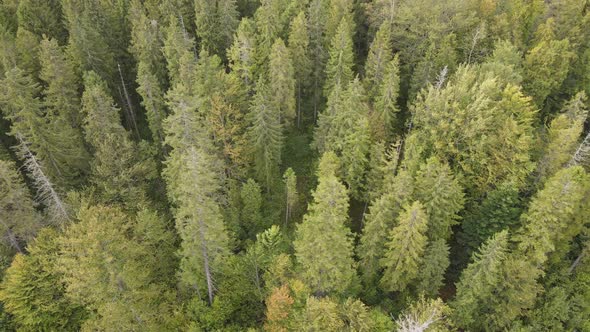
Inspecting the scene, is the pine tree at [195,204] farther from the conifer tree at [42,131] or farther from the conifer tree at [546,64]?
the conifer tree at [546,64]

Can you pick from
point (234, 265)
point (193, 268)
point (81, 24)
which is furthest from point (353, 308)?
point (81, 24)

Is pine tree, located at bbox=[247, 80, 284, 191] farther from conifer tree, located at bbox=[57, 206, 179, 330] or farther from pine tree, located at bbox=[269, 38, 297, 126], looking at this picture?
conifer tree, located at bbox=[57, 206, 179, 330]

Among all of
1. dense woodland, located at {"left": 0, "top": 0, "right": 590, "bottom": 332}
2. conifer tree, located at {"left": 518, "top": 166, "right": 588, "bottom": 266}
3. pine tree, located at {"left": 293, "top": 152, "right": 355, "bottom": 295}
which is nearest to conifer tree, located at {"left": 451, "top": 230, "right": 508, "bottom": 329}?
dense woodland, located at {"left": 0, "top": 0, "right": 590, "bottom": 332}

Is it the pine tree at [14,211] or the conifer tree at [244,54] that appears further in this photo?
the conifer tree at [244,54]

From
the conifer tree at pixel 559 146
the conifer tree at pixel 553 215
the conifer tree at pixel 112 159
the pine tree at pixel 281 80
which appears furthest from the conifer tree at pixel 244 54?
the conifer tree at pixel 553 215

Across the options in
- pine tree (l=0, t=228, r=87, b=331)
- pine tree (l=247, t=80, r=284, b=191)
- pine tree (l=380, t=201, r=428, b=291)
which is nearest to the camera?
pine tree (l=380, t=201, r=428, b=291)
